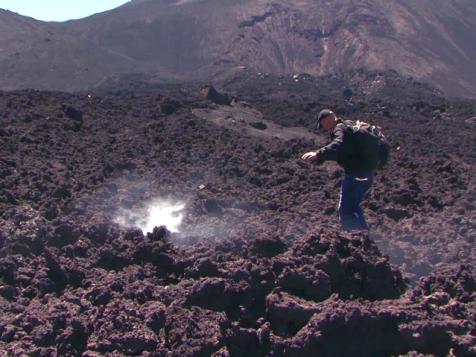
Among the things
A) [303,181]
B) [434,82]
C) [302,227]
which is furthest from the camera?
[434,82]

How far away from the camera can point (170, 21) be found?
43438mm

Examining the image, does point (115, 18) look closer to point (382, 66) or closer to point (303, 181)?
point (382, 66)

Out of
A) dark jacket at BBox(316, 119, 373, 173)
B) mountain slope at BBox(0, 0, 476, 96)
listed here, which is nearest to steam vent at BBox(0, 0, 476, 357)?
dark jacket at BBox(316, 119, 373, 173)

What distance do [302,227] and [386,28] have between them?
33.7 meters

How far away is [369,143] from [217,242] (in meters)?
1.61

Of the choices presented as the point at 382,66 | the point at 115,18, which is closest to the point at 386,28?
the point at 382,66

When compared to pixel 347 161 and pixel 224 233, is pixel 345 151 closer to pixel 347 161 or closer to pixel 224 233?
pixel 347 161

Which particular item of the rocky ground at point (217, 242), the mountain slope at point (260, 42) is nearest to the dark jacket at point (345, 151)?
the rocky ground at point (217, 242)

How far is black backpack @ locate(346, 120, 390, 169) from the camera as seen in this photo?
599 centimetres

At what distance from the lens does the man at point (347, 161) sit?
588 cm

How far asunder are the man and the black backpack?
0.06ft

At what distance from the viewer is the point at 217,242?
633cm

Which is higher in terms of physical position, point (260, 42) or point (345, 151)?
point (345, 151)

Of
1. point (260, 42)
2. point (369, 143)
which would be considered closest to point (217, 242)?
point (369, 143)
